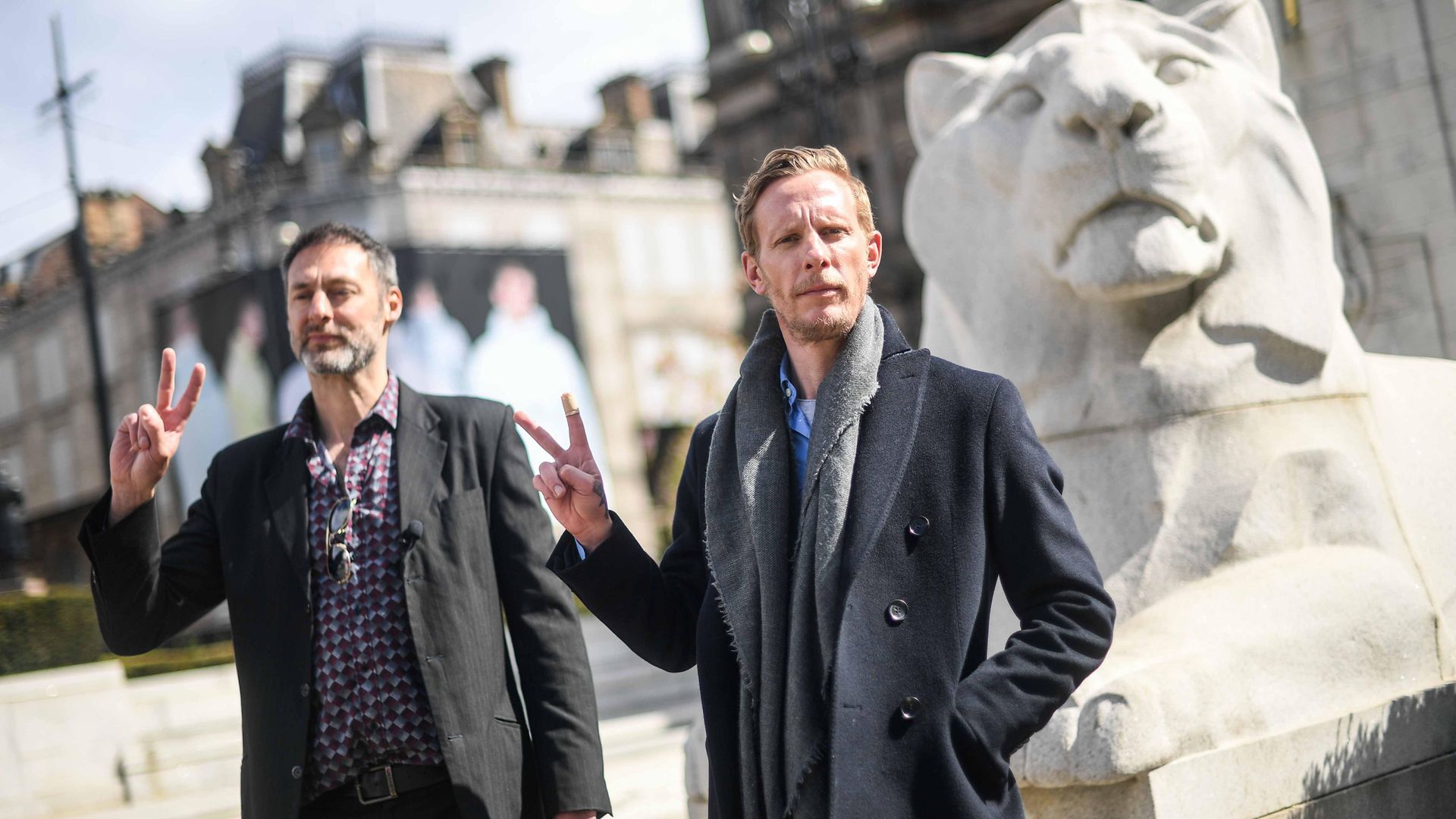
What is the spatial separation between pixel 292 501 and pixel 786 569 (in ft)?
4.36

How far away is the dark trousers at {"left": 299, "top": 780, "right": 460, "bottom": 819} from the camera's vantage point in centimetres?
290

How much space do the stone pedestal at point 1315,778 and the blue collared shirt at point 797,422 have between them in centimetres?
129

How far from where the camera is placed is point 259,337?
2916 cm

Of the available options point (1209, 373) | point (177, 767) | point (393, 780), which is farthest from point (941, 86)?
point (177, 767)

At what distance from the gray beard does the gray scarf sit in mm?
1108

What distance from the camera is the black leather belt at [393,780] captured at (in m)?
2.89

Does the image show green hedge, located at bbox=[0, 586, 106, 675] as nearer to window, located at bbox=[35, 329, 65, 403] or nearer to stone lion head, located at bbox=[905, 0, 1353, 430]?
stone lion head, located at bbox=[905, 0, 1353, 430]

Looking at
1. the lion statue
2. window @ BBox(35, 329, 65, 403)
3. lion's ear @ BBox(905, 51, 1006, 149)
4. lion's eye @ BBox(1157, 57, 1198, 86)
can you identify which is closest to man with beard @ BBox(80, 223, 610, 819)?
the lion statue

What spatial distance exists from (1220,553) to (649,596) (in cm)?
175

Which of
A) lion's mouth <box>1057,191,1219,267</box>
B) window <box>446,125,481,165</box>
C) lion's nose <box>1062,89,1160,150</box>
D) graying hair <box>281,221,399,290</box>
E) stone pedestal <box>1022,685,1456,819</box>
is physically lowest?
stone pedestal <box>1022,685,1456,819</box>

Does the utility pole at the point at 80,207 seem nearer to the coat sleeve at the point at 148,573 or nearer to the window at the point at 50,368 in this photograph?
the coat sleeve at the point at 148,573

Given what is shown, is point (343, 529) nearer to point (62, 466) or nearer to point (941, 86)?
point (941, 86)

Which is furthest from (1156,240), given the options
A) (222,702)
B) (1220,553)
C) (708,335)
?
(708,335)

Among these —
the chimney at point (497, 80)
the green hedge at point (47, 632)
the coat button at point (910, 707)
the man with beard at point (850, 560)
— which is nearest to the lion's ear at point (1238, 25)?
the man with beard at point (850, 560)
